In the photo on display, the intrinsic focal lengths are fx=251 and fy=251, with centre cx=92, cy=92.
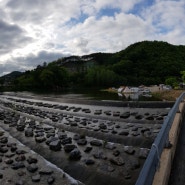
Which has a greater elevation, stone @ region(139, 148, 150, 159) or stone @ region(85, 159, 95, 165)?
stone @ region(139, 148, 150, 159)

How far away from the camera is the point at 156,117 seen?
15.9m

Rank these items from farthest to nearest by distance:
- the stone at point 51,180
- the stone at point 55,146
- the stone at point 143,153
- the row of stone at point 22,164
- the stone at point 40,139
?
the stone at point 40,139
the stone at point 55,146
the stone at point 143,153
the row of stone at point 22,164
the stone at point 51,180

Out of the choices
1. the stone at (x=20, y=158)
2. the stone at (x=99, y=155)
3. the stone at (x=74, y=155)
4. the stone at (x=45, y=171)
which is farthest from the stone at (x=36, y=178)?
the stone at (x=99, y=155)

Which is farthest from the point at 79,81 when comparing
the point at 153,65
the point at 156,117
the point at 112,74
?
the point at 156,117

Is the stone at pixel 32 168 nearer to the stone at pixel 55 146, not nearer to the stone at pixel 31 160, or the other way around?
the stone at pixel 31 160

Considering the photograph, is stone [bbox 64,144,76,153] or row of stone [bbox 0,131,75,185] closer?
row of stone [bbox 0,131,75,185]

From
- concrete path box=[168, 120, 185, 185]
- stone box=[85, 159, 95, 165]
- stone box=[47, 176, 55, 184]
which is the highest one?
concrete path box=[168, 120, 185, 185]

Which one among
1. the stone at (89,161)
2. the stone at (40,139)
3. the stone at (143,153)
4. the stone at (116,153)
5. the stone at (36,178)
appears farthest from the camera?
the stone at (40,139)

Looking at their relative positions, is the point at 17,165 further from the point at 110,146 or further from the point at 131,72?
the point at 131,72

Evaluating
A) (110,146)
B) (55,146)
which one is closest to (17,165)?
(55,146)

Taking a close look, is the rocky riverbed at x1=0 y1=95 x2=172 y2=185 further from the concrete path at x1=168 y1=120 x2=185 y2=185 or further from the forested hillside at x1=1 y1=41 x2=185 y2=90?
the forested hillside at x1=1 y1=41 x2=185 y2=90

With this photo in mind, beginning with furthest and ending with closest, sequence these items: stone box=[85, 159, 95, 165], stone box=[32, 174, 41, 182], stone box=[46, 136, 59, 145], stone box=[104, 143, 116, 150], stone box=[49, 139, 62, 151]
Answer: stone box=[46, 136, 59, 145] < stone box=[49, 139, 62, 151] < stone box=[104, 143, 116, 150] < stone box=[85, 159, 95, 165] < stone box=[32, 174, 41, 182]

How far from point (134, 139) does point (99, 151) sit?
2.07m

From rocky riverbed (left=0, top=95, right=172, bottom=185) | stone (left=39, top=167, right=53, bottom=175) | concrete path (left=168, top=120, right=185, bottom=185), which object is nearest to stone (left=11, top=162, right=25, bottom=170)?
rocky riverbed (left=0, top=95, right=172, bottom=185)
